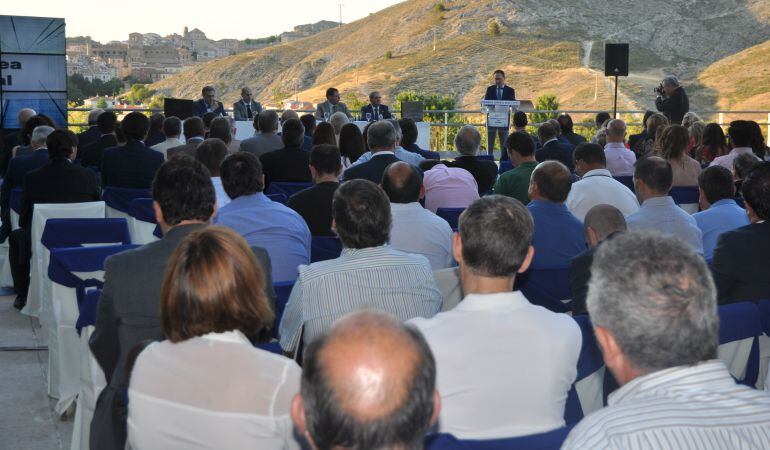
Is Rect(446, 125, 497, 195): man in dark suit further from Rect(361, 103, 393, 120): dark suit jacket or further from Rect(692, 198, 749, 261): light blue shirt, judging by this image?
Rect(361, 103, 393, 120): dark suit jacket

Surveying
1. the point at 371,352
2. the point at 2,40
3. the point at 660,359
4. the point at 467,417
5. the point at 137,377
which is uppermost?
the point at 2,40

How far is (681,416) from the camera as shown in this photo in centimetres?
174

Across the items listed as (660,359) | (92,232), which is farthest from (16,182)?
(660,359)

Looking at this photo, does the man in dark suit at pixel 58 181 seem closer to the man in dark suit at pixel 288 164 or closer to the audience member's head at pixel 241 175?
the man in dark suit at pixel 288 164

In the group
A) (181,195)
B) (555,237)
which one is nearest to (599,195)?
(555,237)

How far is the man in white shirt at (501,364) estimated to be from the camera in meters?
2.48

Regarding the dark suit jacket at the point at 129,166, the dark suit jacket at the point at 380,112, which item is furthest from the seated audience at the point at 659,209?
the dark suit jacket at the point at 380,112

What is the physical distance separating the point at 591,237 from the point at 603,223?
94mm

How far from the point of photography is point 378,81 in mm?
80500

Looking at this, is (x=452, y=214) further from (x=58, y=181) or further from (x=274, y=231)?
(x=58, y=181)

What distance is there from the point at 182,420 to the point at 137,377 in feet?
0.59

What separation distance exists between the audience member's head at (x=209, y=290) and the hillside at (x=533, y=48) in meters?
66.3

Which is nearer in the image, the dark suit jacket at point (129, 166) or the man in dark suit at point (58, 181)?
the man in dark suit at point (58, 181)

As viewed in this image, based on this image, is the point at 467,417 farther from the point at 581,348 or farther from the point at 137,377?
the point at 137,377
